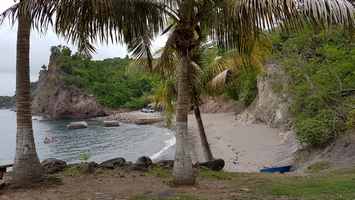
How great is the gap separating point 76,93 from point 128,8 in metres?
78.3

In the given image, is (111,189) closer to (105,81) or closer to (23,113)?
(23,113)

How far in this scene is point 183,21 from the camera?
339 inches

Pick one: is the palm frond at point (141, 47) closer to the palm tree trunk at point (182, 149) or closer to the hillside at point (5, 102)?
the palm tree trunk at point (182, 149)

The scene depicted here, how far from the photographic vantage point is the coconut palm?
6.82 metres

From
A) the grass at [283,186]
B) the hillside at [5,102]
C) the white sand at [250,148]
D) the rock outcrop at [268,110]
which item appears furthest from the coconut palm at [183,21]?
the hillside at [5,102]

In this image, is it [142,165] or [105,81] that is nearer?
[142,165]

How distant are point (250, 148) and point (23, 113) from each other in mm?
19035

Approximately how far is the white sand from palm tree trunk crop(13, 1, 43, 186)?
460 inches

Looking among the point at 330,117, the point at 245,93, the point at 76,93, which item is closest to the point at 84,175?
the point at 330,117

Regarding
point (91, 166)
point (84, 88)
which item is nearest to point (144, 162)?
point (91, 166)

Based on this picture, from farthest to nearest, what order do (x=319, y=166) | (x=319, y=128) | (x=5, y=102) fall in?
1. (x=5, y=102)
2. (x=319, y=128)
3. (x=319, y=166)

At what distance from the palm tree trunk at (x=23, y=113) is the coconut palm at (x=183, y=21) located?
75cm

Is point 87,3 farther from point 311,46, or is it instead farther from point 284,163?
point 284,163

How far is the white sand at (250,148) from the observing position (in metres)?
20.1
